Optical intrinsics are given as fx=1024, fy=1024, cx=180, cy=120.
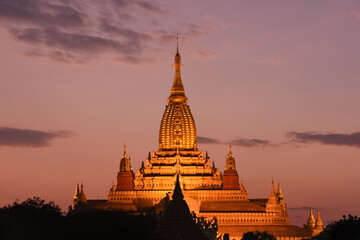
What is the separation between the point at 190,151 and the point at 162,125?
302 inches

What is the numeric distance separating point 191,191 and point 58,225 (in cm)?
7940

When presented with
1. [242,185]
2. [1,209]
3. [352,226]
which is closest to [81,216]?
[1,209]

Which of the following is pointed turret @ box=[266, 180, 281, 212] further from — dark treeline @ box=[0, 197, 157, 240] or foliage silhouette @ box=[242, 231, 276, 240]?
dark treeline @ box=[0, 197, 157, 240]

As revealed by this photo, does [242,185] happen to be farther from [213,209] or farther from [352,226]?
[352,226]

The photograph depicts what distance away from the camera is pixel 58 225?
358 ft

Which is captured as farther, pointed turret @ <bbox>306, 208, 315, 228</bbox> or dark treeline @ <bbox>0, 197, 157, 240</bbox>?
pointed turret @ <bbox>306, 208, 315, 228</bbox>

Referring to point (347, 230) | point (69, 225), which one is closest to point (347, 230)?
point (347, 230)

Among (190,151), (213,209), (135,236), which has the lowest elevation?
(135,236)

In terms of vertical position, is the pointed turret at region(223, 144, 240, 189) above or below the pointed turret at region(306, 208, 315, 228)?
above

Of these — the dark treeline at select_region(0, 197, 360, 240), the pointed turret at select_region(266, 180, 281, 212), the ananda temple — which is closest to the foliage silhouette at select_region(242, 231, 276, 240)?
the ananda temple

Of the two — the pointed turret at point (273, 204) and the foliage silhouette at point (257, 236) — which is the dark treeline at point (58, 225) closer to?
the foliage silhouette at point (257, 236)

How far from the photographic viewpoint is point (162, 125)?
198875 millimetres

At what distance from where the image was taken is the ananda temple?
178 metres

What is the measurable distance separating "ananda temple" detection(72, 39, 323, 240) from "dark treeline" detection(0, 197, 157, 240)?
162 ft
